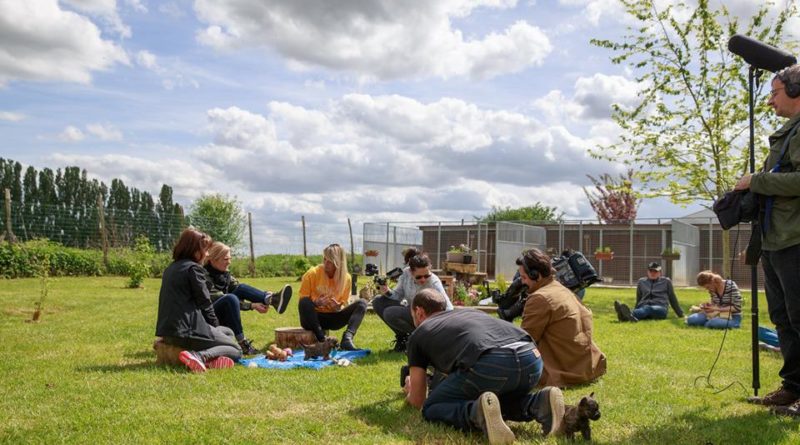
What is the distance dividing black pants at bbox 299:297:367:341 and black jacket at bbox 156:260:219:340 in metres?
1.36

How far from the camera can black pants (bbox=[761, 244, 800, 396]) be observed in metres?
4.09

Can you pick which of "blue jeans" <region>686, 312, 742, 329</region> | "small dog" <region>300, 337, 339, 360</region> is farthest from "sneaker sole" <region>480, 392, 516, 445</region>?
"blue jeans" <region>686, 312, 742, 329</region>

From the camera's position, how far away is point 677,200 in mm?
17797

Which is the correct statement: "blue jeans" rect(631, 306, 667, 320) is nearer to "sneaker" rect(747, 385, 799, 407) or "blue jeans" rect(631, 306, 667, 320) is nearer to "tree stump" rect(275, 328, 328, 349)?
"tree stump" rect(275, 328, 328, 349)

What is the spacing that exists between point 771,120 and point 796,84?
564 inches

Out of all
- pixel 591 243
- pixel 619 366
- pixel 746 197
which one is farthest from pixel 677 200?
pixel 746 197

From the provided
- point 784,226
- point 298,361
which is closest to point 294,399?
point 298,361

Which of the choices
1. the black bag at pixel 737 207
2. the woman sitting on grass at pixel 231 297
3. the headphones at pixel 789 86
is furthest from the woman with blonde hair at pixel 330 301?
the headphones at pixel 789 86

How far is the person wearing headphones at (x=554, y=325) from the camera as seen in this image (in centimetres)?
515

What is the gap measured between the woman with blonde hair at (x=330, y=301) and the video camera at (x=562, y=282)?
63.7 inches

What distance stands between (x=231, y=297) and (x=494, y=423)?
4.14 meters

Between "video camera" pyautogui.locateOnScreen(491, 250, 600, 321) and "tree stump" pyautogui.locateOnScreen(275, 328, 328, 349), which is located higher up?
"video camera" pyautogui.locateOnScreen(491, 250, 600, 321)

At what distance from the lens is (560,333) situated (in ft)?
17.2

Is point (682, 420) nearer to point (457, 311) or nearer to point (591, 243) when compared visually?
point (457, 311)
